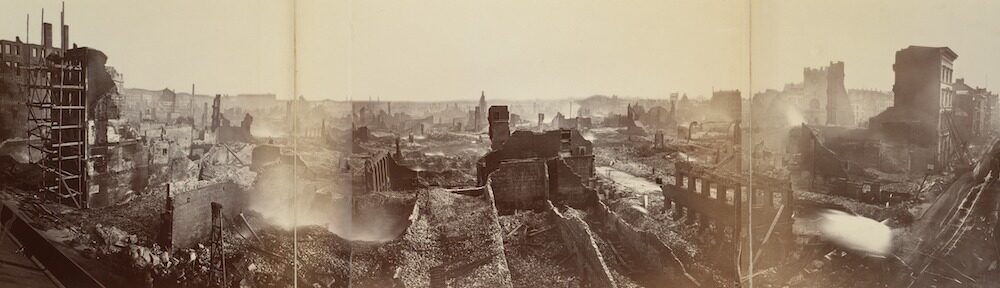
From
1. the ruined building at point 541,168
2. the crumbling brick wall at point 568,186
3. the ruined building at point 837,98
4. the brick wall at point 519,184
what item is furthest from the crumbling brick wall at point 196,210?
the ruined building at point 837,98

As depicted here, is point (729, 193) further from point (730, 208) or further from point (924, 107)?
point (924, 107)

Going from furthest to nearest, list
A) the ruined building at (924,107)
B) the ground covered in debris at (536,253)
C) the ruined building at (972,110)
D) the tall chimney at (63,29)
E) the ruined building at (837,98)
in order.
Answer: the ground covered in debris at (536,253)
the ruined building at (837,98)
the tall chimney at (63,29)
the ruined building at (924,107)
the ruined building at (972,110)

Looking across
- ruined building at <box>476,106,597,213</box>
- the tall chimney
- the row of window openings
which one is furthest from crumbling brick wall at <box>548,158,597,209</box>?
the tall chimney

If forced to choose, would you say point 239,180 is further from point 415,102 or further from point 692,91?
point 692,91

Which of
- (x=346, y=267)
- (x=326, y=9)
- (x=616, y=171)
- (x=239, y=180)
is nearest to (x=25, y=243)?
(x=239, y=180)

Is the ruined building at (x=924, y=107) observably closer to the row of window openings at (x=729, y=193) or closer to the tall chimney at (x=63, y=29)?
the row of window openings at (x=729, y=193)
